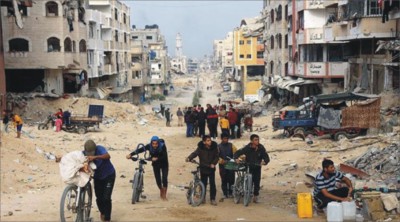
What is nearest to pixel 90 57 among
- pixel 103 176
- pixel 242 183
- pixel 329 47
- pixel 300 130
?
pixel 329 47

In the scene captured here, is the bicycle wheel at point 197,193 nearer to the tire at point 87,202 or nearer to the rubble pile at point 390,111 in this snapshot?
the tire at point 87,202

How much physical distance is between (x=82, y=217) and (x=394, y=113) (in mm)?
17185

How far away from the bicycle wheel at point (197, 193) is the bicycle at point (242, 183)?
0.81 m

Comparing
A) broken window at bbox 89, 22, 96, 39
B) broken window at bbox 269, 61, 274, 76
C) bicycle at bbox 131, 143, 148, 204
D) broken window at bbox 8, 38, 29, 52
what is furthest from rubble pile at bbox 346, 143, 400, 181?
broken window at bbox 269, 61, 274, 76

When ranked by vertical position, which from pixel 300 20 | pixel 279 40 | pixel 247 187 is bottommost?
pixel 247 187

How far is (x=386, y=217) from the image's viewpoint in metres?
9.98

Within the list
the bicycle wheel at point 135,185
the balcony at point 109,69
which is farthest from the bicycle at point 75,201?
the balcony at point 109,69

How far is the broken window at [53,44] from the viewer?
133 feet

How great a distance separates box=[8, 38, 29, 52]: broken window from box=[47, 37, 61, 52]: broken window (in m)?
1.54

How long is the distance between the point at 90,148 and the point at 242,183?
13.5ft

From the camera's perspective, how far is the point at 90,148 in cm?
898

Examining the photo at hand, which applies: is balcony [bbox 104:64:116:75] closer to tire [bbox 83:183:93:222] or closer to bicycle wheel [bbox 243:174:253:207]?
bicycle wheel [bbox 243:174:253:207]

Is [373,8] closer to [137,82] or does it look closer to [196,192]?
[196,192]

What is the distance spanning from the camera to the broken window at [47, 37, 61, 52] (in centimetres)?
4069
